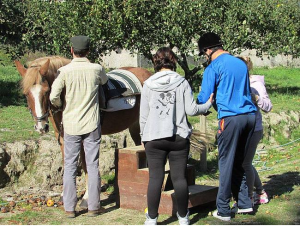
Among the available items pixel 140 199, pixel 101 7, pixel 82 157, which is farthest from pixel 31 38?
pixel 140 199

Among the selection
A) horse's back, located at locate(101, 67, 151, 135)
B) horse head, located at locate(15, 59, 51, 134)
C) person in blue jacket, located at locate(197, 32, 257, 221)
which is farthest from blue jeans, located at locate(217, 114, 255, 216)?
horse head, located at locate(15, 59, 51, 134)

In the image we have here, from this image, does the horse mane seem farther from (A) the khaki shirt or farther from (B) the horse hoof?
(B) the horse hoof

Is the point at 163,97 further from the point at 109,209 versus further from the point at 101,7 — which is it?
the point at 101,7

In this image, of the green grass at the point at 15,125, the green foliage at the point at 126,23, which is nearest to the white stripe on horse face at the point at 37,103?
the green grass at the point at 15,125

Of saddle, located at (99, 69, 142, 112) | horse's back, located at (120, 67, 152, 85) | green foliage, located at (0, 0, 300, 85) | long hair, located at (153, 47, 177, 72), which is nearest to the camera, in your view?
long hair, located at (153, 47, 177, 72)

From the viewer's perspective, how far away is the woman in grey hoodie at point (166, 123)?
4.98 m

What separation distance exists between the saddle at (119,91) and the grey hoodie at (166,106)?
3.50ft

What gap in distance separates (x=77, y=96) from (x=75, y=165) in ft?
2.70

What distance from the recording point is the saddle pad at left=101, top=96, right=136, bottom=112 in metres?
6.41

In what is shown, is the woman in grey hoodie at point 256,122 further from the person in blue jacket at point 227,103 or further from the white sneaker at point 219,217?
the white sneaker at point 219,217

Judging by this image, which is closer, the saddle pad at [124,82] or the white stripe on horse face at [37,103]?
the white stripe on horse face at [37,103]

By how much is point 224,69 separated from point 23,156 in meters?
3.61

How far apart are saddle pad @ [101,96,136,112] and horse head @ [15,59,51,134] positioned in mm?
891

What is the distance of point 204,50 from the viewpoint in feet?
17.7
